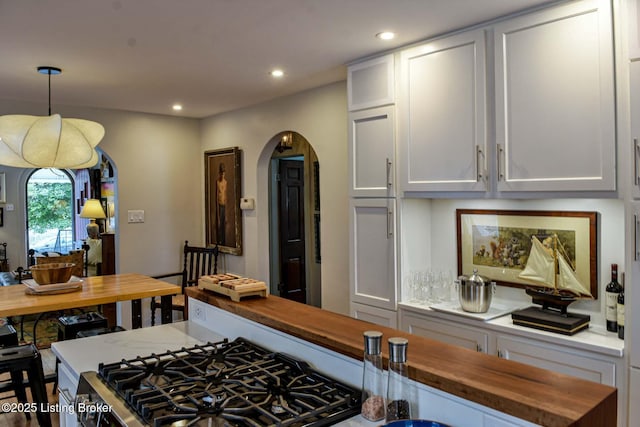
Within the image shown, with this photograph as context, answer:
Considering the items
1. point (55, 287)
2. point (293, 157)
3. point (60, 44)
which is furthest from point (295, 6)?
point (293, 157)

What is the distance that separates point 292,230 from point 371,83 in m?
2.99

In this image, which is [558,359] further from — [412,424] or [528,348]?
[412,424]

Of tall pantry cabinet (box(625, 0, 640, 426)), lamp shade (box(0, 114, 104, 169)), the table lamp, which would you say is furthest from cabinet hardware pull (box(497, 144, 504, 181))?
the table lamp

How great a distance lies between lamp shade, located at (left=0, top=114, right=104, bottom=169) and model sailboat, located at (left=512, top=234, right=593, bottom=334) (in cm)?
284

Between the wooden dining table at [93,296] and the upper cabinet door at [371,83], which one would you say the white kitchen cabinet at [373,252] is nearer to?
the upper cabinet door at [371,83]

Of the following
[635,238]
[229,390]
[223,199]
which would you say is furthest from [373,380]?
[223,199]

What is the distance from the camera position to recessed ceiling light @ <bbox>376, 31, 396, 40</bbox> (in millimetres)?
2672

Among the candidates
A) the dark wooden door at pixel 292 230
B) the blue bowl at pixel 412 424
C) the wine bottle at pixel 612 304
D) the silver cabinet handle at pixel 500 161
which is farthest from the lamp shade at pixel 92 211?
the blue bowl at pixel 412 424

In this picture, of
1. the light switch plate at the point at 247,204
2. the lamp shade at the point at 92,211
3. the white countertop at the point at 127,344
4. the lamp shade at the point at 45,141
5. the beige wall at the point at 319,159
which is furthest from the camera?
the lamp shade at the point at 92,211

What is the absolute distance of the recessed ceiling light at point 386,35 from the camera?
2.67 metres

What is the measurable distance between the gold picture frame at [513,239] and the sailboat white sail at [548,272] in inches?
1.6

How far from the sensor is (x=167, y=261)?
211 inches

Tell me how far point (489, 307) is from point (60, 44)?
115 inches

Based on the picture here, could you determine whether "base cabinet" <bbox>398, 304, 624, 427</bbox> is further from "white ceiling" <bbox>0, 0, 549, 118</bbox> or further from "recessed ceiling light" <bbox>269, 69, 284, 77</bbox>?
"recessed ceiling light" <bbox>269, 69, 284, 77</bbox>
